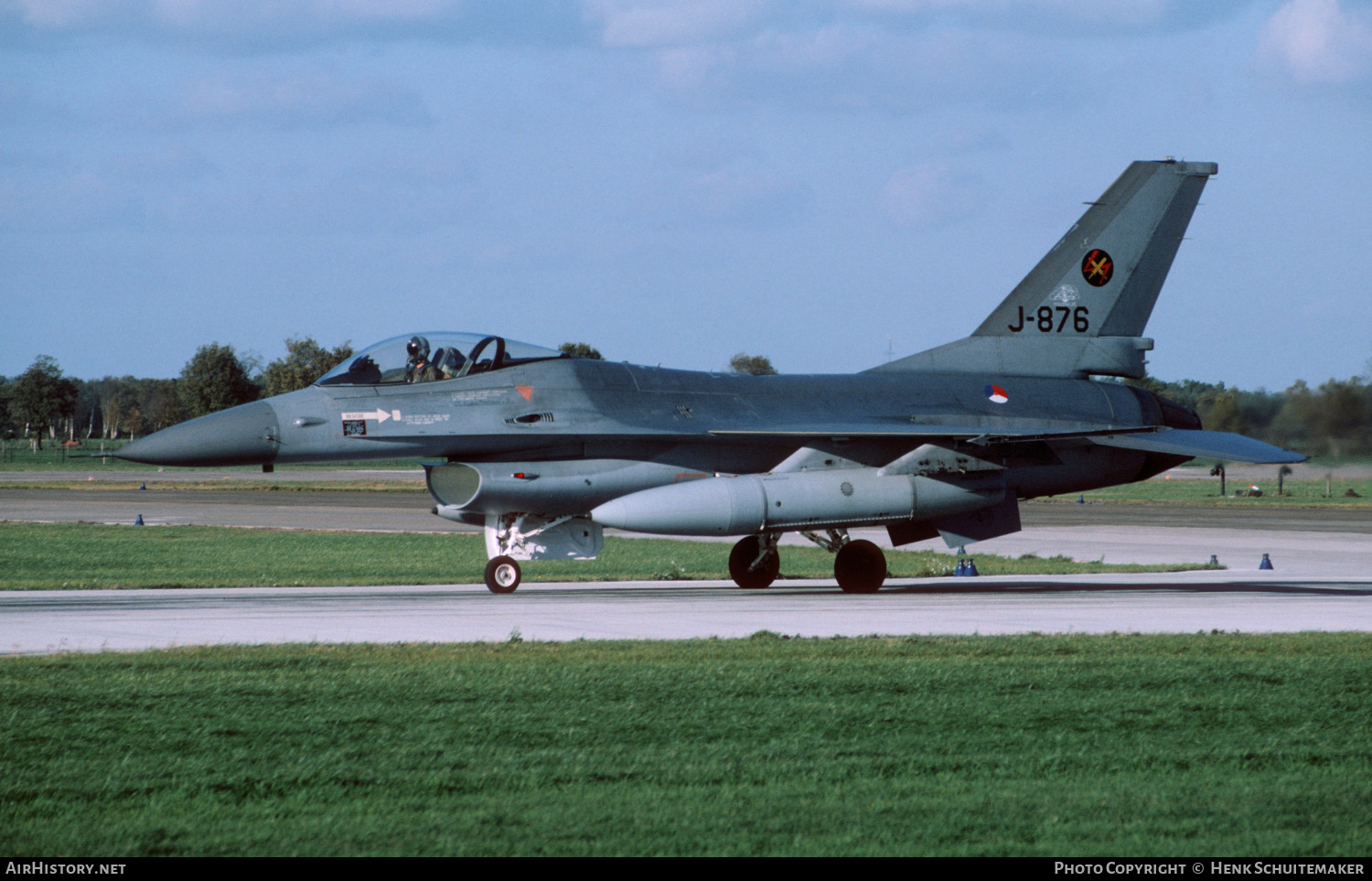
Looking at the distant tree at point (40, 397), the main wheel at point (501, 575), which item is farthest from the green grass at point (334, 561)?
the distant tree at point (40, 397)

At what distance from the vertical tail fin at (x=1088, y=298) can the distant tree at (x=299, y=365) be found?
63987 millimetres

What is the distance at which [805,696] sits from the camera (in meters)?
9.20

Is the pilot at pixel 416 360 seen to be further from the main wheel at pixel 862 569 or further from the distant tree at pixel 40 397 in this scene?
the distant tree at pixel 40 397

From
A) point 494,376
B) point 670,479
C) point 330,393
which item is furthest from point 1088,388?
point 330,393

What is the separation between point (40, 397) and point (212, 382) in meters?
38.9

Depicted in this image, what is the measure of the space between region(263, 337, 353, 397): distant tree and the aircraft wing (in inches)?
2579

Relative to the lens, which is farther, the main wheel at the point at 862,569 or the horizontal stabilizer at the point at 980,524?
the main wheel at the point at 862,569

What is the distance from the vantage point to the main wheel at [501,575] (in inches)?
708

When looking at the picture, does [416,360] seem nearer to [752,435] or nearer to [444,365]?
[444,365]

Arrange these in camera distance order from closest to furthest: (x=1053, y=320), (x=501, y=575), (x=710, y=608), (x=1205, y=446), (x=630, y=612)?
(x=630, y=612) < (x=710, y=608) < (x=501, y=575) < (x=1205, y=446) < (x=1053, y=320)

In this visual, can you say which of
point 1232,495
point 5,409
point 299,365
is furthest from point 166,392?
point 1232,495

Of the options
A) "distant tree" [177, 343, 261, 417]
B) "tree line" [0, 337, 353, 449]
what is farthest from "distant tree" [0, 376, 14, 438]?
"distant tree" [177, 343, 261, 417]

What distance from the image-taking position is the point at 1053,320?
21109 millimetres
